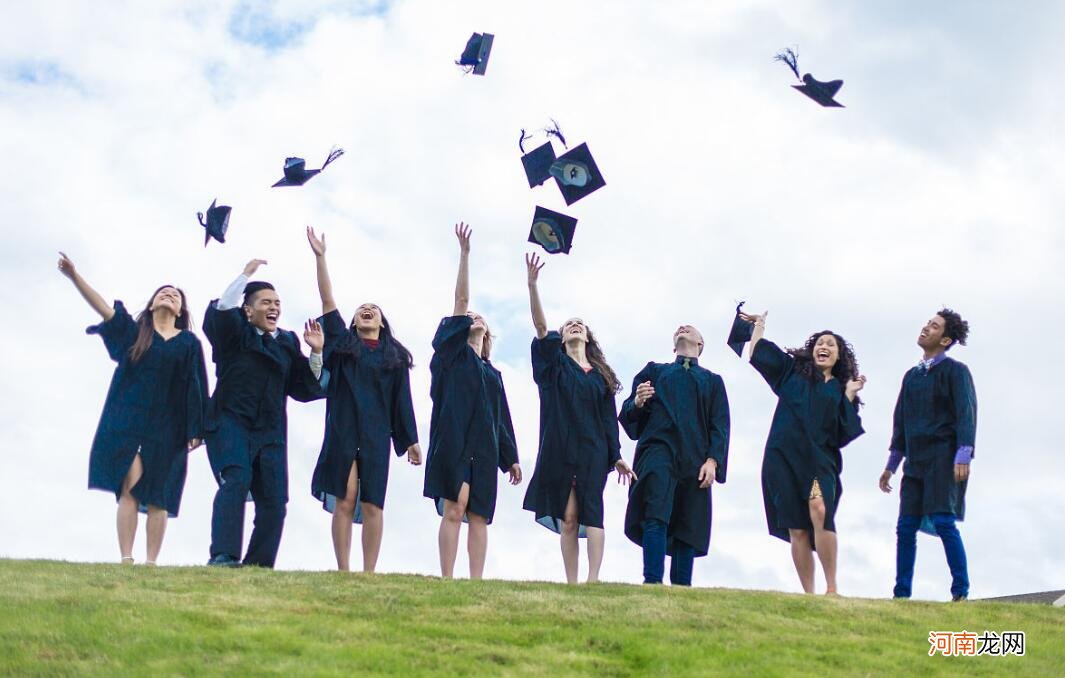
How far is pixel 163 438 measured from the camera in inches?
453

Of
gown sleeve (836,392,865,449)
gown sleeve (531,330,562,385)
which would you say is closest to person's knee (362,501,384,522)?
gown sleeve (531,330,562,385)

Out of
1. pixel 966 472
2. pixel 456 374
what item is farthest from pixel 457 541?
pixel 966 472

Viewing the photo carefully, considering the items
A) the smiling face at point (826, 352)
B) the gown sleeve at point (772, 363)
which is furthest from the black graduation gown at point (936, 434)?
the gown sleeve at point (772, 363)

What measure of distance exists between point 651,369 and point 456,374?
1614 mm

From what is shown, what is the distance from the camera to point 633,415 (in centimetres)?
1236

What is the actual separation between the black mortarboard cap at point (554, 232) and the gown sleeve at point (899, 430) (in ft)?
9.71

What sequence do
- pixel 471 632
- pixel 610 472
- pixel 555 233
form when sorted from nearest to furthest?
pixel 471 632 < pixel 610 472 < pixel 555 233

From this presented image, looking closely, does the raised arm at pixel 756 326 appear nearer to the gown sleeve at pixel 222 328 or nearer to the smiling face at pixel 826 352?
the smiling face at pixel 826 352

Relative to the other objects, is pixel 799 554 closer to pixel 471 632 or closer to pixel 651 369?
pixel 651 369

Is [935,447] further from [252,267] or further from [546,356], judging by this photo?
[252,267]

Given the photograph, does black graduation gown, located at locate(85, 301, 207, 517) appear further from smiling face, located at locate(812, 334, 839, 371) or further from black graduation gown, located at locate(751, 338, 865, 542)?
smiling face, located at locate(812, 334, 839, 371)

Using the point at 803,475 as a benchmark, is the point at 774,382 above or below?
above

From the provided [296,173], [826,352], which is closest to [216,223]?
[296,173]

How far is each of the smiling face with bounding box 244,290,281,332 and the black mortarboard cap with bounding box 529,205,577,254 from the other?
8.10 ft
